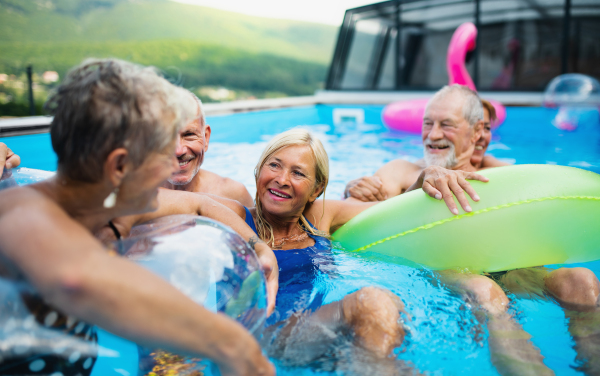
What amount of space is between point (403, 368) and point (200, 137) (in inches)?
84.3

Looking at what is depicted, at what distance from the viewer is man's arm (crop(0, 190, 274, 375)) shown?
97 cm

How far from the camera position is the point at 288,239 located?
9.49 ft

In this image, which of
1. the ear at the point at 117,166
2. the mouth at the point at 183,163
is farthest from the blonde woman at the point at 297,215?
the ear at the point at 117,166

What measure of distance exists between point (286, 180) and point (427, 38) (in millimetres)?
14819

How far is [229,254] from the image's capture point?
1.66 metres

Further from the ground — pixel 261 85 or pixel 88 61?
pixel 88 61

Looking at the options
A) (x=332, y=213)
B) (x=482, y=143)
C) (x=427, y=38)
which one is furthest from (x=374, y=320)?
(x=427, y=38)

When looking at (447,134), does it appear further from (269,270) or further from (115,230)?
(115,230)

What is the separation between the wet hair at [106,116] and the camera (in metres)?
1.15

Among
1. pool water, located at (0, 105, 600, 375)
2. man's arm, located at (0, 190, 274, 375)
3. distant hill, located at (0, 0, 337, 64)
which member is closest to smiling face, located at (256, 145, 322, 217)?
pool water, located at (0, 105, 600, 375)

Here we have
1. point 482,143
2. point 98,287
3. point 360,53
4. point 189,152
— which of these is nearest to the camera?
point 98,287

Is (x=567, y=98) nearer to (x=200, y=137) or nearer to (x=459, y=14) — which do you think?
(x=200, y=137)

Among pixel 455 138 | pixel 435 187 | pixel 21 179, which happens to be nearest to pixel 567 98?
pixel 455 138

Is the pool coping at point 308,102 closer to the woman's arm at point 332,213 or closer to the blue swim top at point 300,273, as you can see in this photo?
the woman's arm at point 332,213
